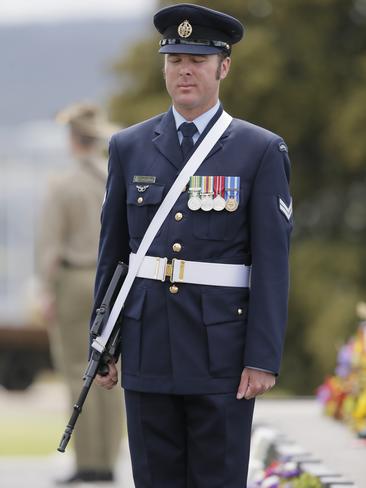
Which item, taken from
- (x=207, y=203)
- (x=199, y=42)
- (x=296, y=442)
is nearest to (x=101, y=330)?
(x=207, y=203)

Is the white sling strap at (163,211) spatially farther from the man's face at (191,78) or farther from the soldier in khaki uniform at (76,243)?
the soldier in khaki uniform at (76,243)

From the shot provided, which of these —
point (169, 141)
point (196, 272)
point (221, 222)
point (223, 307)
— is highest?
point (169, 141)

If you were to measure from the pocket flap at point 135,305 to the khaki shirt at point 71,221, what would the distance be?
11.4ft

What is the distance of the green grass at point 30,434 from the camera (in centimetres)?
1340

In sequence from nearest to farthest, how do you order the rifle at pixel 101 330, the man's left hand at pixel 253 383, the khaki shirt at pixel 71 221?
1. the man's left hand at pixel 253 383
2. the rifle at pixel 101 330
3. the khaki shirt at pixel 71 221

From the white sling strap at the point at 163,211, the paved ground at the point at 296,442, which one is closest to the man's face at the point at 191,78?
the white sling strap at the point at 163,211

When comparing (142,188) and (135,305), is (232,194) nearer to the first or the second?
(142,188)

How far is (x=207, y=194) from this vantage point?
5.43 m

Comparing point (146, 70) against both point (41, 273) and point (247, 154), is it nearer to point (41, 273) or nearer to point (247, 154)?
point (41, 273)

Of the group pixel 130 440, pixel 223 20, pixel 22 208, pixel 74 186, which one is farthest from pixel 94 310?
pixel 22 208

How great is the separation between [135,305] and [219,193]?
444 mm

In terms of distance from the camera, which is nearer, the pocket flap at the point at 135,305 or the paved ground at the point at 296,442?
the pocket flap at the point at 135,305

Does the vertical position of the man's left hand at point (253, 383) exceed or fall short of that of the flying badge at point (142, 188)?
it falls short

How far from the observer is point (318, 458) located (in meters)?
8.02
